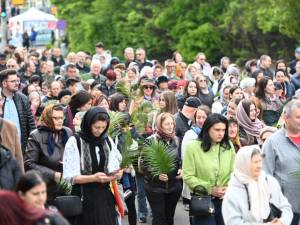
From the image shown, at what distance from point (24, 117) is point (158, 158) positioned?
7.40 ft

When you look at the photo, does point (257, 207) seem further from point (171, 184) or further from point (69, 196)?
point (171, 184)

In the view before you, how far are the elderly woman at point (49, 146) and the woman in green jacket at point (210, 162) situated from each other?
1361 mm

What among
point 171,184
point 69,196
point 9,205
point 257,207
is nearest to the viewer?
point 9,205

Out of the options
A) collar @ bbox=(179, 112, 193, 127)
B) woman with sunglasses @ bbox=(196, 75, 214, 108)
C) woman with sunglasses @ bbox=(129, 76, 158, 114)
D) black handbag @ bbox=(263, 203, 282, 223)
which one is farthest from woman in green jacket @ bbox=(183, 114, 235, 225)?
woman with sunglasses @ bbox=(196, 75, 214, 108)

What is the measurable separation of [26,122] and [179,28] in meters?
25.7

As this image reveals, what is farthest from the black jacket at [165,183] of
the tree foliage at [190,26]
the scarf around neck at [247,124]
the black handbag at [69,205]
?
the tree foliage at [190,26]

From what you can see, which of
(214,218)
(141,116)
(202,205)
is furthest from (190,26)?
(202,205)

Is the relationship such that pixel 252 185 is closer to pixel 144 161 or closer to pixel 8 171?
pixel 8 171

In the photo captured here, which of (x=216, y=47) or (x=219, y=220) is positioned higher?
(x=216, y=47)

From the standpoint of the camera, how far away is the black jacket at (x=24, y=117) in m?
12.1

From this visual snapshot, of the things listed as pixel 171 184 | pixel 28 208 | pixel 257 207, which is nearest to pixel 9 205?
pixel 28 208

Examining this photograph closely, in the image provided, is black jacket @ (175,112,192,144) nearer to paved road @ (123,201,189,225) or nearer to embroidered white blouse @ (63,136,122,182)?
paved road @ (123,201,189,225)

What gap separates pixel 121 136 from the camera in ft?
37.5

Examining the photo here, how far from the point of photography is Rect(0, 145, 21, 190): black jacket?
25.6 feet
